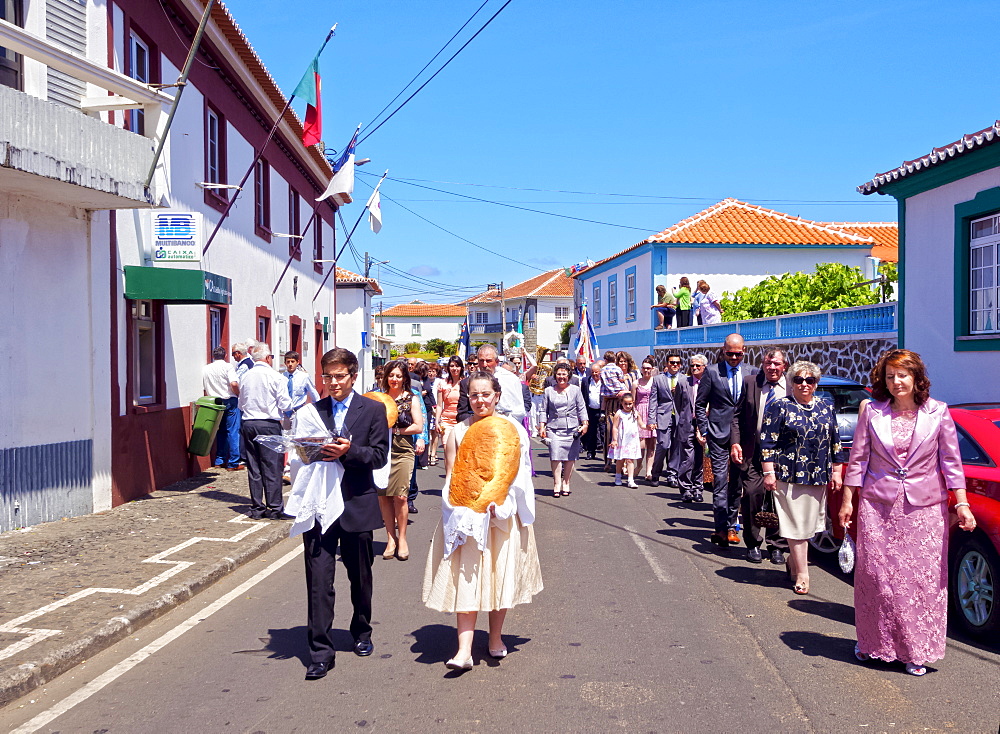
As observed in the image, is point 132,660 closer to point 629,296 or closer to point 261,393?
point 261,393

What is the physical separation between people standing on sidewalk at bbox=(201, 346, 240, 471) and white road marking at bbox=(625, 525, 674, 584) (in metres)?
6.85

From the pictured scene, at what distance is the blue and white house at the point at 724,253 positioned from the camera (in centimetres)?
2964

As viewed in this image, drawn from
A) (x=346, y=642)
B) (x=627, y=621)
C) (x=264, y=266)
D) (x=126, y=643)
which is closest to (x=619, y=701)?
(x=627, y=621)

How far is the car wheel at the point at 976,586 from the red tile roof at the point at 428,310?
100493mm

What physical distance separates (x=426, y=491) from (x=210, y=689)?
7751 mm

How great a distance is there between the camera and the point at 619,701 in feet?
14.4

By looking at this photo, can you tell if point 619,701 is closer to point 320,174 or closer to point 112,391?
point 112,391

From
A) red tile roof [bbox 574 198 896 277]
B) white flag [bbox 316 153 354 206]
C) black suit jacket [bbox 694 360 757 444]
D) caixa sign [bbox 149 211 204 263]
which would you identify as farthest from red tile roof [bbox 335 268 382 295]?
black suit jacket [bbox 694 360 757 444]

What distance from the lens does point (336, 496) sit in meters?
4.88

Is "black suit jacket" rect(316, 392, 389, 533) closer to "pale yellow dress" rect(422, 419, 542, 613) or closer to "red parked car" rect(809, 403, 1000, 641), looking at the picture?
"pale yellow dress" rect(422, 419, 542, 613)

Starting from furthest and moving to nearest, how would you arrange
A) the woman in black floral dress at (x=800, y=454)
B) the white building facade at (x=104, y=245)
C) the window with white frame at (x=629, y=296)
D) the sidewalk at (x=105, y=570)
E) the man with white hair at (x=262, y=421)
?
the window with white frame at (x=629, y=296) → the man with white hair at (x=262, y=421) → the white building facade at (x=104, y=245) → the woman in black floral dress at (x=800, y=454) → the sidewalk at (x=105, y=570)

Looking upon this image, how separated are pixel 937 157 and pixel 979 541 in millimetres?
8683

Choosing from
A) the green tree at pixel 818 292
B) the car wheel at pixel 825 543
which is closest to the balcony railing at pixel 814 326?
the green tree at pixel 818 292

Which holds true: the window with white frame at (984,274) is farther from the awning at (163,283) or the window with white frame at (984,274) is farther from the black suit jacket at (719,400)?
the awning at (163,283)
